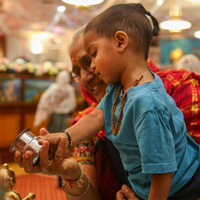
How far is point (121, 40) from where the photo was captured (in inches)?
29.2

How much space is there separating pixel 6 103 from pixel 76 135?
4.46m

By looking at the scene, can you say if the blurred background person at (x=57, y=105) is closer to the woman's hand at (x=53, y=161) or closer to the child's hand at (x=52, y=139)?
the woman's hand at (x=53, y=161)

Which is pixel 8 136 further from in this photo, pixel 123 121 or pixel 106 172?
pixel 123 121

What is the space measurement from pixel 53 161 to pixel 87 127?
6.2 inches

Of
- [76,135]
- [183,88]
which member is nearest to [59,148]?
[76,135]

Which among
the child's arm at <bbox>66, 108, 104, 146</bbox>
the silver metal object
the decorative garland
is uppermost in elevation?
the silver metal object

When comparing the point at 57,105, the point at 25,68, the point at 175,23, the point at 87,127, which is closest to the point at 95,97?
the point at 87,127

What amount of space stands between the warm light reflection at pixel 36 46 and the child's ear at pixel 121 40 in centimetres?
1059

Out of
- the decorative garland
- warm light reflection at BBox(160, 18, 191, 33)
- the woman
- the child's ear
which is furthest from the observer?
warm light reflection at BBox(160, 18, 191, 33)

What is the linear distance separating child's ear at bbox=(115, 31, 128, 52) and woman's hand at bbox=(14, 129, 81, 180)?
302mm

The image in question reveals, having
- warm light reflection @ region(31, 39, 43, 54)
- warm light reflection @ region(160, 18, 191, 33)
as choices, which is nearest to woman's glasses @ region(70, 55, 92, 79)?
warm light reflection @ region(160, 18, 191, 33)

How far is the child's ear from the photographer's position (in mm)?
734

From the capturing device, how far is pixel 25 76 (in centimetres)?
511

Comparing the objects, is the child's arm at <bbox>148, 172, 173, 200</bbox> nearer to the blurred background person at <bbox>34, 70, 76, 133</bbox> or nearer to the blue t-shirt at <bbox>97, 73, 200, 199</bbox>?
the blue t-shirt at <bbox>97, 73, 200, 199</bbox>
